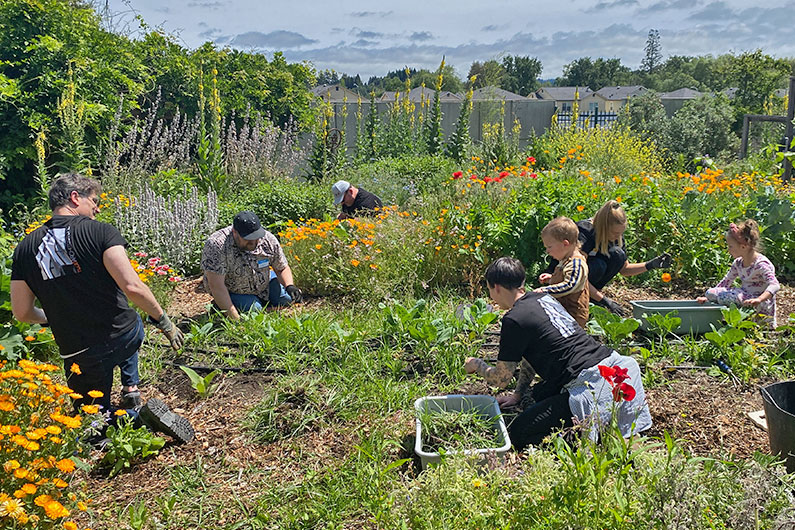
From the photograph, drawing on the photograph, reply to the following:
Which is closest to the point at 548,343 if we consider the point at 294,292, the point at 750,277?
the point at 750,277

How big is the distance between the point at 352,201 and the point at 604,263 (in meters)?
3.25

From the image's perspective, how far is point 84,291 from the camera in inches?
121

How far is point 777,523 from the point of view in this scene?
1950 mm

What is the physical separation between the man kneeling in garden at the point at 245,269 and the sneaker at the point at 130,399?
54.0 inches

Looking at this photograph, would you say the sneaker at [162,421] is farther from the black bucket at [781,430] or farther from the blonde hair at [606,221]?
the blonde hair at [606,221]

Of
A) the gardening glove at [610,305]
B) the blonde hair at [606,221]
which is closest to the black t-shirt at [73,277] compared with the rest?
the blonde hair at [606,221]

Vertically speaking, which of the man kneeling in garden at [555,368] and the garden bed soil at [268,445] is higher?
the man kneeling in garden at [555,368]

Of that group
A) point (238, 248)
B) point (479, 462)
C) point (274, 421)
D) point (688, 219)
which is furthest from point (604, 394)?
point (688, 219)

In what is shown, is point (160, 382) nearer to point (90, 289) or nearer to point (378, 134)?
point (90, 289)

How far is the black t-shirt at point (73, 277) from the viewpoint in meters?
3.01

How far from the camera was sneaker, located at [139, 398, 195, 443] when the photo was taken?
127 inches

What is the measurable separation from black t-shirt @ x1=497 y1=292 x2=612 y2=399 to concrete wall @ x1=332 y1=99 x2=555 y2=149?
15.4 metres

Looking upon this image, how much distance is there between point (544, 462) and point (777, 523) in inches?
30.2

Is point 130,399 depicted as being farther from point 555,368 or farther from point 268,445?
point 555,368
